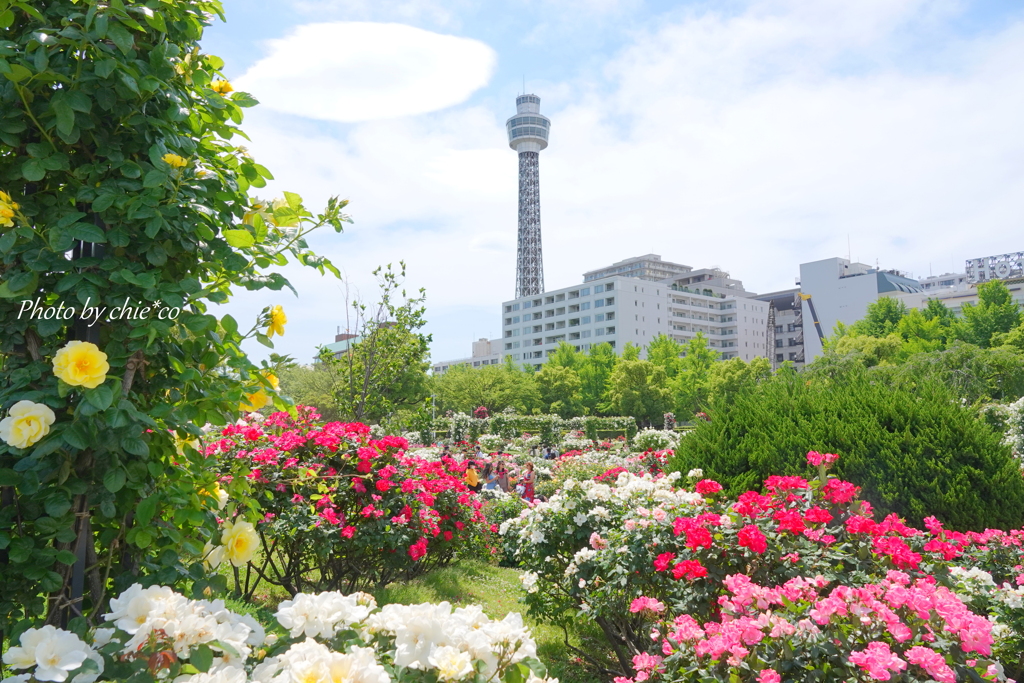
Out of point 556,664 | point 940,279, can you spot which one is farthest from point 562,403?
point 940,279

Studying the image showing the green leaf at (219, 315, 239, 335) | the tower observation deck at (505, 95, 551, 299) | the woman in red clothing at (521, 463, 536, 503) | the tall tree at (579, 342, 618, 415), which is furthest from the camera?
the tower observation deck at (505, 95, 551, 299)

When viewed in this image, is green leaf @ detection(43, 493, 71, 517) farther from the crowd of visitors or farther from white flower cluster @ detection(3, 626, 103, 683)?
the crowd of visitors

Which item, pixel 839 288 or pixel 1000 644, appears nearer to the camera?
pixel 1000 644

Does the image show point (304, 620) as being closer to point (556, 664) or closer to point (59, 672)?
point (59, 672)

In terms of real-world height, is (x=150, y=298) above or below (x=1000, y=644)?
above

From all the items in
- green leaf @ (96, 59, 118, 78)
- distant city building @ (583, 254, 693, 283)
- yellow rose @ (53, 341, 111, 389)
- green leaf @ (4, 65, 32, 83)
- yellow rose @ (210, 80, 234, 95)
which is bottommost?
yellow rose @ (53, 341, 111, 389)

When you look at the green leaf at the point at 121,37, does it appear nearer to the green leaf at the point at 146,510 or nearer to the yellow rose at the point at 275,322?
the yellow rose at the point at 275,322

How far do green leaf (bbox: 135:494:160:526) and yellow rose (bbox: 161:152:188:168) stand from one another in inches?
40.5

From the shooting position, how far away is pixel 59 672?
1367 mm

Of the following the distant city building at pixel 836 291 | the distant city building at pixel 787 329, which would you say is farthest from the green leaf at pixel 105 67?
the distant city building at pixel 787 329

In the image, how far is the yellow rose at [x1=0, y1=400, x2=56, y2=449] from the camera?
5.65ft

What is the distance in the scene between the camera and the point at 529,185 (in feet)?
394

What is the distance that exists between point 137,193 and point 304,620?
→ 4.56 ft

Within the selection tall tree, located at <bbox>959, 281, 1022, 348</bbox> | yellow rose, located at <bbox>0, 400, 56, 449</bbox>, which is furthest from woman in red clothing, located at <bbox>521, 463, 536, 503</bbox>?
tall tree, located at <bbox>959, 281, 1022, 348</bbox>
